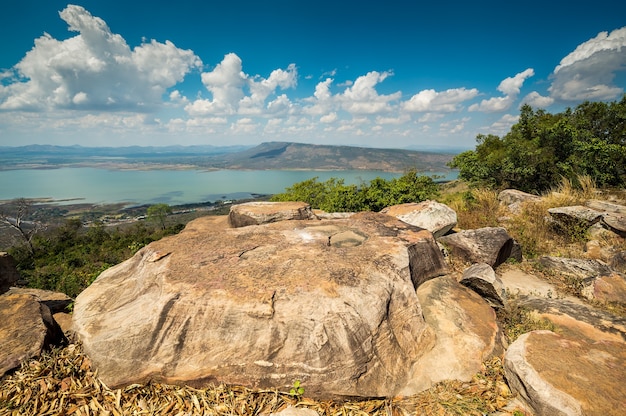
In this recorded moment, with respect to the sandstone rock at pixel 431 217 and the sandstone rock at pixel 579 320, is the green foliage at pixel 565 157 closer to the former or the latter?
the sandstone rock at pixel 431 217

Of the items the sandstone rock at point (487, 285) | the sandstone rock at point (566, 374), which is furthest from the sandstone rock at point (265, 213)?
the sandstone rock at point (566, 374)

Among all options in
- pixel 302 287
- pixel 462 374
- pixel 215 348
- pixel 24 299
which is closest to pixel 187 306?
pixel 215 348

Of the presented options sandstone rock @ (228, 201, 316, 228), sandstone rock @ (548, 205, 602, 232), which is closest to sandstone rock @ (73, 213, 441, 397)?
sandstone rock @ (228, 201, 316, 228)

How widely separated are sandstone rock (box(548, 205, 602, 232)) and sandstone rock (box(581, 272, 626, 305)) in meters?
3.22

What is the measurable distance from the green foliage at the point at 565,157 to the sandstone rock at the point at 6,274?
19.0m

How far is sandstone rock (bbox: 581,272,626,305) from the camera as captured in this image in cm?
553

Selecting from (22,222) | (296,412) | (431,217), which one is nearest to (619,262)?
(431,217)

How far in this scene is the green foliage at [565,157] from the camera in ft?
40.1

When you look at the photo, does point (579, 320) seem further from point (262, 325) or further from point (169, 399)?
point (169, 399)

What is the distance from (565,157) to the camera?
44.8 feet

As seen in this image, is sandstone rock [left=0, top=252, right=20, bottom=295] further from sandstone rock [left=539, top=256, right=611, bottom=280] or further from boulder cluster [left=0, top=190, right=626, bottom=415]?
sandstone rock [left=539, top=256, right=611, bottom=280]

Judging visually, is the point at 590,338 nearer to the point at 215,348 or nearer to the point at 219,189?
the point at 215,348

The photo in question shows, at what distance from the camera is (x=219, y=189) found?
175625 mm

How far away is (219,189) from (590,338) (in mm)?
182776
